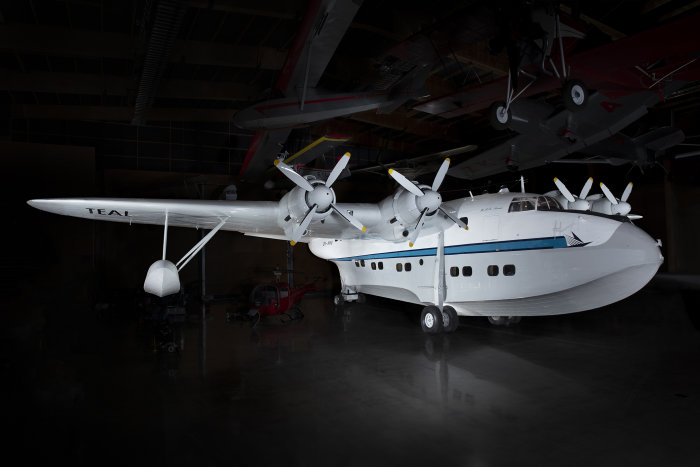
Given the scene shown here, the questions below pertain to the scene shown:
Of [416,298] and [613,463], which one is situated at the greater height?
[416,298]

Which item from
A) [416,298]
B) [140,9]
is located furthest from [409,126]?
[140,9]

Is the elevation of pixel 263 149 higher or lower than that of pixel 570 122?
lower

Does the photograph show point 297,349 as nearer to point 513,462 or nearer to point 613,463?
point 513,462

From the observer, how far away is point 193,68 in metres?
11.4

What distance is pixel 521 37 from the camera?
7.28 m

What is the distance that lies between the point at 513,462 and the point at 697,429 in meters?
2.31

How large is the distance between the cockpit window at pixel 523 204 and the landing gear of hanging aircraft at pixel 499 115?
163 cm

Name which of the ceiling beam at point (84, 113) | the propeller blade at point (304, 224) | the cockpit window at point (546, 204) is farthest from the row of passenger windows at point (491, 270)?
the ceiling beam at point (84, 113)

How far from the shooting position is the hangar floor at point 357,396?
4.00 m

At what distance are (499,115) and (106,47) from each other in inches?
351

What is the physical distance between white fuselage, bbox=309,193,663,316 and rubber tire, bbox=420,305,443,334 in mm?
389

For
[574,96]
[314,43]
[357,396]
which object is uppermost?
[314,43]

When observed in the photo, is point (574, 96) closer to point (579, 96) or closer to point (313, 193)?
point (579, 96)

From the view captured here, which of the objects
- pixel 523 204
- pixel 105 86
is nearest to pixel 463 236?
pixel 523 204
